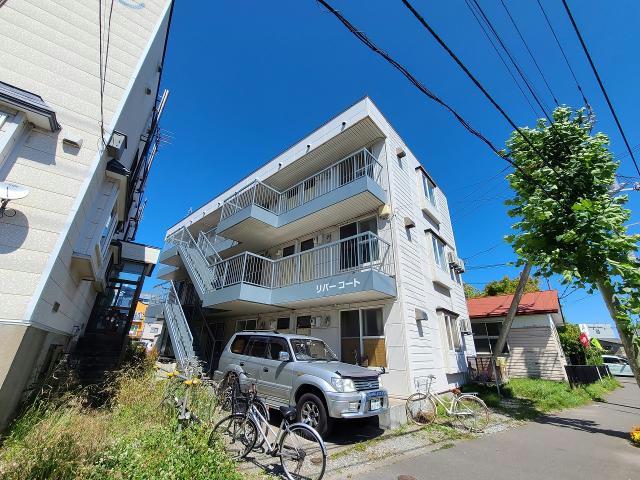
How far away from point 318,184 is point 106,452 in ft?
35.2

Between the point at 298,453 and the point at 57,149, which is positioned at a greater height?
the point at 57,149

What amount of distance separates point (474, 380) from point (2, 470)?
1471cm

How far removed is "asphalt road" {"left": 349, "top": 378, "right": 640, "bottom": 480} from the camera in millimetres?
4594

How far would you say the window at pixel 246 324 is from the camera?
510 inches

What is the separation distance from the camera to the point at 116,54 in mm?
7762

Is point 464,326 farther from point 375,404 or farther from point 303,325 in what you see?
point 375,404

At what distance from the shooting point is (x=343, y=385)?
567cm

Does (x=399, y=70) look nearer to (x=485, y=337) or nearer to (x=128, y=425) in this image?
(x=128, y=425)

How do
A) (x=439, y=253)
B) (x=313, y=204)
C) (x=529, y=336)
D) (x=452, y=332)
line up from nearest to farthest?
(x=313, y=204) → (x=452, y=332) → (x=439, y=253) → (x=529, y=336)

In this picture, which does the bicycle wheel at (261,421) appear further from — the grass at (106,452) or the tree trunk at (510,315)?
the tree trunk at (510,315)

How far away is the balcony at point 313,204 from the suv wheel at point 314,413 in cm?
633

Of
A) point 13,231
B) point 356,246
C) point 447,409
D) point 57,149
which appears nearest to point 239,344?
point 356,246

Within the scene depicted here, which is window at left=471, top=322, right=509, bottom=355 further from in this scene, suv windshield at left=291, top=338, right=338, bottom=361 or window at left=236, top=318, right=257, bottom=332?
suv windshield at left=291, top=338, right=338, bottom=361

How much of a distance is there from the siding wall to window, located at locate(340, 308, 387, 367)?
25.1 feet
